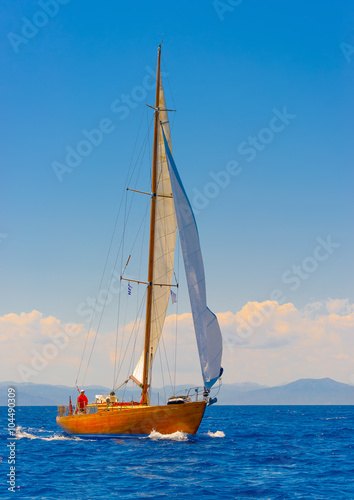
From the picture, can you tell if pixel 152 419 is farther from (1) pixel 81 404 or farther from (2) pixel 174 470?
(2) pixel 174 470

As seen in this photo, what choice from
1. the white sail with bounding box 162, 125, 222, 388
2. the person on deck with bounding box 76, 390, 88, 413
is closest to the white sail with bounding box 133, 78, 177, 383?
the person on deck with bounding box 76, 390, 88, 413

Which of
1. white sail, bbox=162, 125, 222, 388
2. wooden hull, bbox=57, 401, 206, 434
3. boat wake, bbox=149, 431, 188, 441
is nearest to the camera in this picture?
white sail, bbox=162, 125, 222, 388

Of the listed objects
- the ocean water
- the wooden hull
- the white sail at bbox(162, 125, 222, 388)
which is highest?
the white sail at bbox(162, 125, 222, 388)

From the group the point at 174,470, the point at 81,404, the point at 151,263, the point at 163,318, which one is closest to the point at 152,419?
the point at 81,404

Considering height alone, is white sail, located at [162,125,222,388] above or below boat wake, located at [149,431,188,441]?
above

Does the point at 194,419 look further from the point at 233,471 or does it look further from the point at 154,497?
the point at 154,497

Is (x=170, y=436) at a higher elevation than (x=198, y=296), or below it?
below

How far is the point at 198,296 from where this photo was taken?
2794cm

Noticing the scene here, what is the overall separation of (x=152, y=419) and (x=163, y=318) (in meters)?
6.80

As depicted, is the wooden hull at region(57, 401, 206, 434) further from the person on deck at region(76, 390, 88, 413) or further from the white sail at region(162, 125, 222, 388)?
the person on deck at region(76, 390, 88, 413)

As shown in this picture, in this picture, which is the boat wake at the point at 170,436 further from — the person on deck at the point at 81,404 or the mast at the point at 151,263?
the person on deck at the point at 81,404

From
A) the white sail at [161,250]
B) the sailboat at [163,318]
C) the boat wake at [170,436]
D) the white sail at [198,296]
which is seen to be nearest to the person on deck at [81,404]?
the sailboat at [163,318]

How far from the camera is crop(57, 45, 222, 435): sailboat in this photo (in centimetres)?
2784

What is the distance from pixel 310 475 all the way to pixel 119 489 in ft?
25.2
